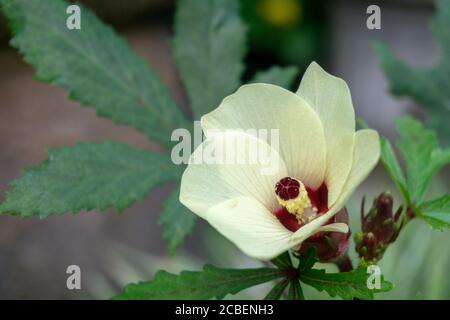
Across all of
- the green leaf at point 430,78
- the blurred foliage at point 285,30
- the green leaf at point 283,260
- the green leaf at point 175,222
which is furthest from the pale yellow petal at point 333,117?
the blurred foliage at point 285,30

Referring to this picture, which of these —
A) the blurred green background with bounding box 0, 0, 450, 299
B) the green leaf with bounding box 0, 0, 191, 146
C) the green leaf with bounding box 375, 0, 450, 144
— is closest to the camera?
the green leaf with bounding box 0, 0, 191, 146

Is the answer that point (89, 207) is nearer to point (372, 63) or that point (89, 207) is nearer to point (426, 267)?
point (426, 267)

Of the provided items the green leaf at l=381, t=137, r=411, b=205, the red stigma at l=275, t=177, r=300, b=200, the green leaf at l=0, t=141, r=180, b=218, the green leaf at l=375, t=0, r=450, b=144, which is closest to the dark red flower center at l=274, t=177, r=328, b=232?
the red stigma at l=275, t=177, r=300, b=200

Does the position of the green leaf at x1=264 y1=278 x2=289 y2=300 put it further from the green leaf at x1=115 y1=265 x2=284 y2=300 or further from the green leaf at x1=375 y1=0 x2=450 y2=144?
the green leaf at x1=375 y1=0 x2=450 y2=144

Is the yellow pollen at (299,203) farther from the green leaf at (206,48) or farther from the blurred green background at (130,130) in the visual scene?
the blurred green background at (130,130)
